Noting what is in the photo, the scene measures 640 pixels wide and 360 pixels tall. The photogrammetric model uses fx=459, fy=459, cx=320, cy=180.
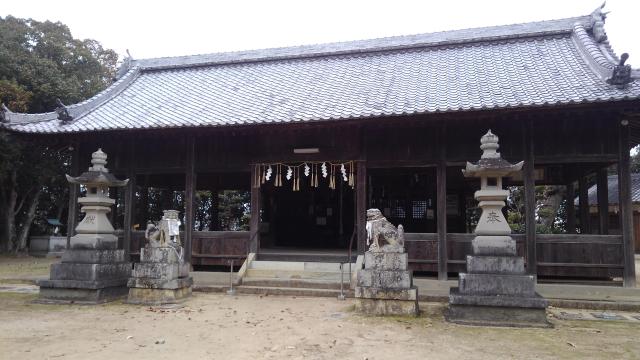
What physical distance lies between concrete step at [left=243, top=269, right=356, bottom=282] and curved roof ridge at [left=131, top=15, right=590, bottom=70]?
8.62 meters

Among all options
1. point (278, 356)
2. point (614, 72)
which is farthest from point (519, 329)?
point (614, 72)

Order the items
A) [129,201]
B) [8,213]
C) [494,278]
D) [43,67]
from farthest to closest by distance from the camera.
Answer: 1. [8,213]
2. [43,67]
3. [129,201]
4. [494,278]

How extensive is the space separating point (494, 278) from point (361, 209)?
4707 millimetres

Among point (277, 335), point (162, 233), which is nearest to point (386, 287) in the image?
point (277, 335)

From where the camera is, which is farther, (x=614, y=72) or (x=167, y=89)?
(x=167, y=89)

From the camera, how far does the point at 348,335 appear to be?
681 centimetres

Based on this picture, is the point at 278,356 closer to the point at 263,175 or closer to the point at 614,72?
the point at 263,175

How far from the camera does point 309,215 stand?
57.8ft

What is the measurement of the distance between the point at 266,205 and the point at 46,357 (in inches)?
478

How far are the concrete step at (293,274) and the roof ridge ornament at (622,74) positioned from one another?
24.6 ft

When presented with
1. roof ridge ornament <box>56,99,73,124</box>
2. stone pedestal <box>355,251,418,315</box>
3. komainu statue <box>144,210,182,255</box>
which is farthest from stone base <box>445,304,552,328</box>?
roof ridge ornament <box>56,99,73,124</box>

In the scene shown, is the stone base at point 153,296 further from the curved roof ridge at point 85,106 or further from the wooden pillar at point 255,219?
the curved roof ridge at point 85,106

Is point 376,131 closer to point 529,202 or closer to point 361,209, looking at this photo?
point 361,209

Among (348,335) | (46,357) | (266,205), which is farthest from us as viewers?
(266,205)
